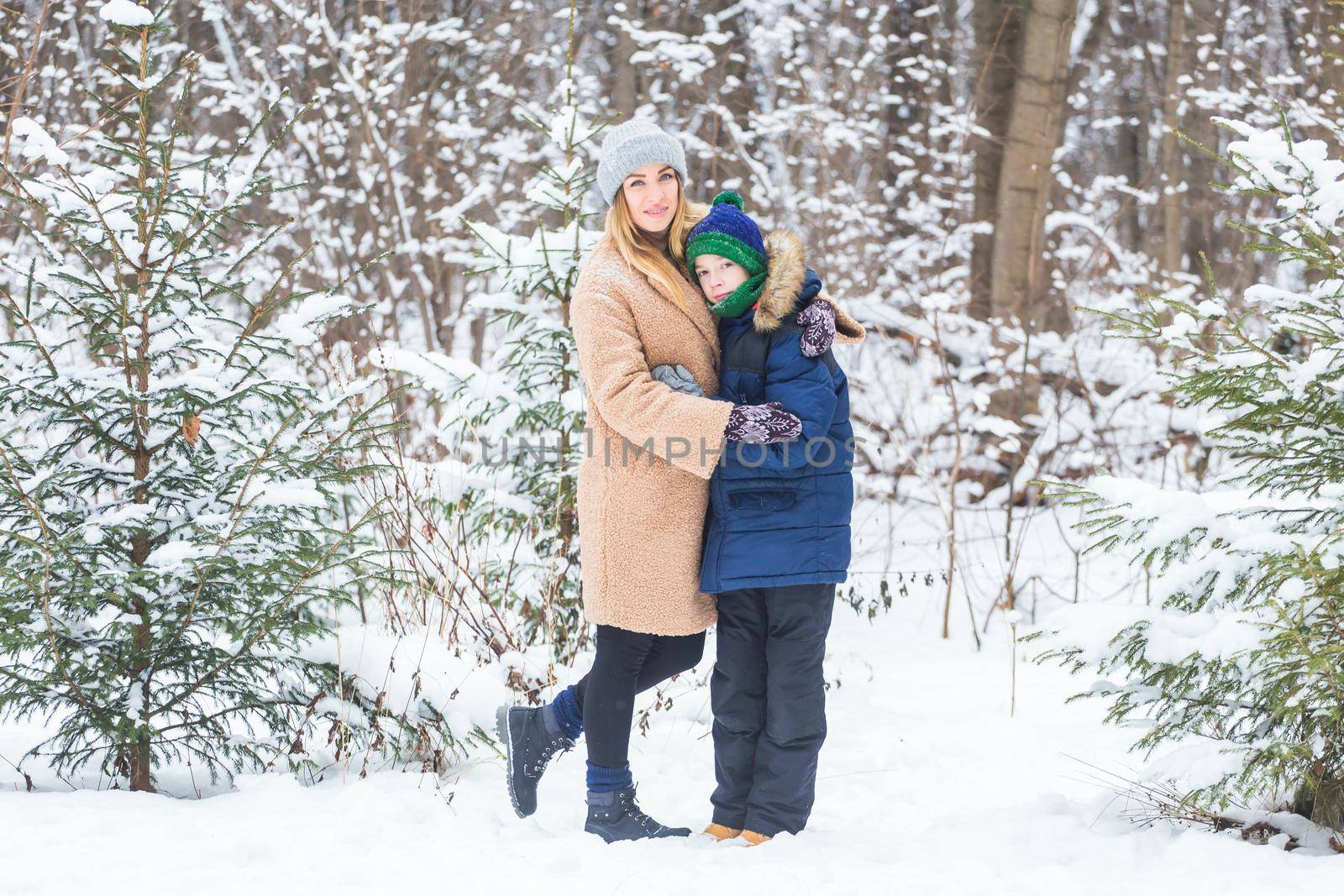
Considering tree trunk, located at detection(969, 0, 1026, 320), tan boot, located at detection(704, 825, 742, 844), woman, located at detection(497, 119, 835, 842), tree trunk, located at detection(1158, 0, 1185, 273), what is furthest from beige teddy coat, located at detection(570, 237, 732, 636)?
tree trunk, located at detection(1158, 0, 1185, 273)

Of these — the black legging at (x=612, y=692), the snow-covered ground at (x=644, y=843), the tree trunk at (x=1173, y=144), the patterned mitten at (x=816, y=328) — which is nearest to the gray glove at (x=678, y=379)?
the patterned mitten at (x=816, y=328)

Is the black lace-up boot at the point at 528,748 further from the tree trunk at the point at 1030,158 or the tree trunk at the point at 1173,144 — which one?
the tree trunk at the point at 1173,144

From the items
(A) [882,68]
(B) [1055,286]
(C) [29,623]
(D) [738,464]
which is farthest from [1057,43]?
(C) [29,623]

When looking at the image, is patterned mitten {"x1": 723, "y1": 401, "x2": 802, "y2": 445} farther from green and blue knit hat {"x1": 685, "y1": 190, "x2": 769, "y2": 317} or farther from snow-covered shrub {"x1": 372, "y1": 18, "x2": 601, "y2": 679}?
snow-covered shrub {"x1": 372, "y1": 18, "x2": 601, "y2": 679}

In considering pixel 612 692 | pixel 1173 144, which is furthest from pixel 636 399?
pixel 1173 144

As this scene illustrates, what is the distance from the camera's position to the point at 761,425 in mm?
2527

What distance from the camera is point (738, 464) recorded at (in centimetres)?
264

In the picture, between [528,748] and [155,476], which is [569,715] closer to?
[528,748]

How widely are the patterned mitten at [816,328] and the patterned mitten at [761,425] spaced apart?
18 centimetres

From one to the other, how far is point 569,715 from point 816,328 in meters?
1.33

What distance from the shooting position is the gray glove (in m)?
2.64

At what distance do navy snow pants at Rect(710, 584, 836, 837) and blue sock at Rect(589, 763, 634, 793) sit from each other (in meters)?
0.27

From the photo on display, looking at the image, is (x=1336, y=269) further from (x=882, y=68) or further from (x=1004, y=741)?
(x=882, y=68)

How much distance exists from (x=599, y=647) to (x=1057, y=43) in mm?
5836
